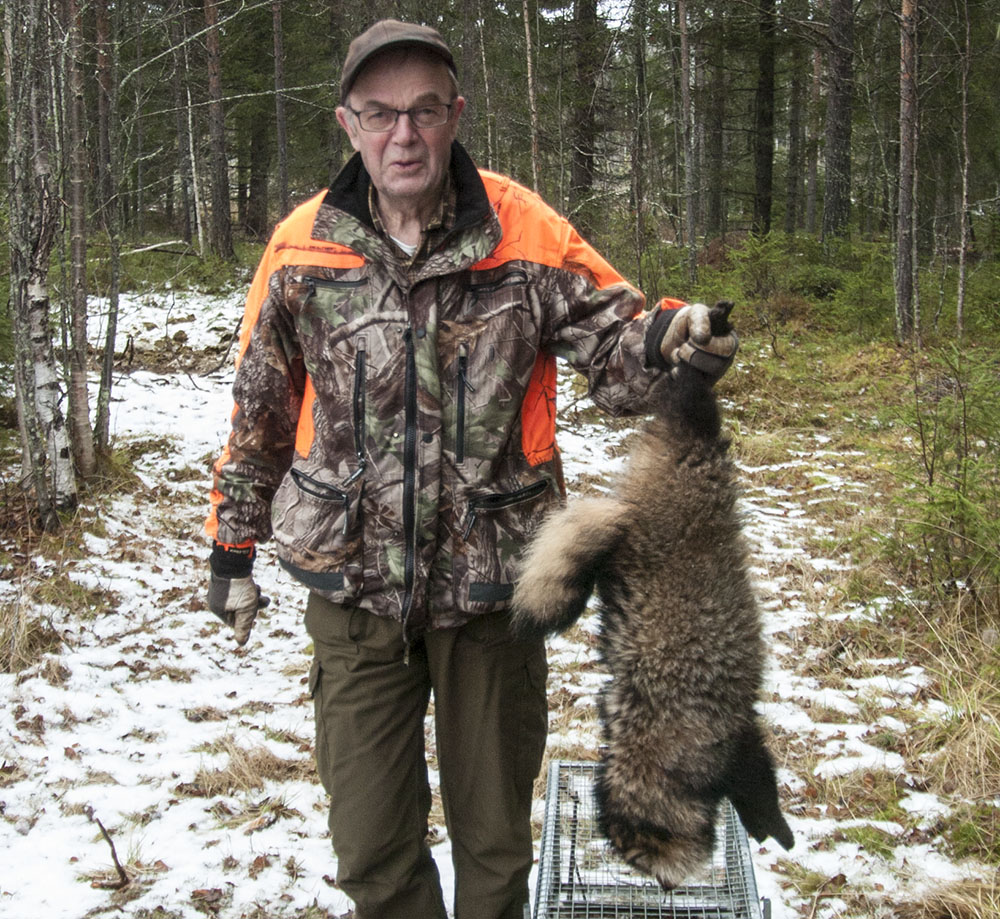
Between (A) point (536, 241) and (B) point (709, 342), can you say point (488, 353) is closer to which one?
(A) point (536, 241)

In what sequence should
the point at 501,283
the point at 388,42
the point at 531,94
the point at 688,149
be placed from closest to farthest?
1. the point at 388,42
2. the point at 501,283
3. the point at 531,94
4. the point at 688,149

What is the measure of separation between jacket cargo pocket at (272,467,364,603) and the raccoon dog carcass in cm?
55

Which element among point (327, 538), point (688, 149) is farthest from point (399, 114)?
point (688, 149)

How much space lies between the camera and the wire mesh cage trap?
274 cm

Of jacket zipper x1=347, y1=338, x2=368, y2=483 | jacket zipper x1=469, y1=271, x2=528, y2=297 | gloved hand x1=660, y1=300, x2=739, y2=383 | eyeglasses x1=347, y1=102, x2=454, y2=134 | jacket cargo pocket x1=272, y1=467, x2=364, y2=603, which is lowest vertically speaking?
jacket cargo pocket x1=272, y1=467, x2=364, y2=603

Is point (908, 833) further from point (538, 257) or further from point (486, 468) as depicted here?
point (538, 257)

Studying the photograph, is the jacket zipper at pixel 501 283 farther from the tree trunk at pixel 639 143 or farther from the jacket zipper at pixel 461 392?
the tree trunk at pixel 639 143

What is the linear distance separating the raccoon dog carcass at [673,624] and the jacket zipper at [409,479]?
1.29ft

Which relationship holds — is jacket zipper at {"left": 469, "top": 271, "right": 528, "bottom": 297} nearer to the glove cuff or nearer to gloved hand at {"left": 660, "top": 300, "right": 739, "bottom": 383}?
gloved hand at {"left": 660, "top": 300, "right": 739, "bottom": 383}

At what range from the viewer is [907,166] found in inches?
468

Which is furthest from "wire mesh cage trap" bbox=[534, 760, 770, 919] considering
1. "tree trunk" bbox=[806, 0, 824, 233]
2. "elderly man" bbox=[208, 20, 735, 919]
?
"tree trunk" bbox=[806, 0, 824, 233]

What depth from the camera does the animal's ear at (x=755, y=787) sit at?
205 centimetres

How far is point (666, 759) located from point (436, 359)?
1120 mm

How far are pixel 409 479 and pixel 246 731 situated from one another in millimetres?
2718
